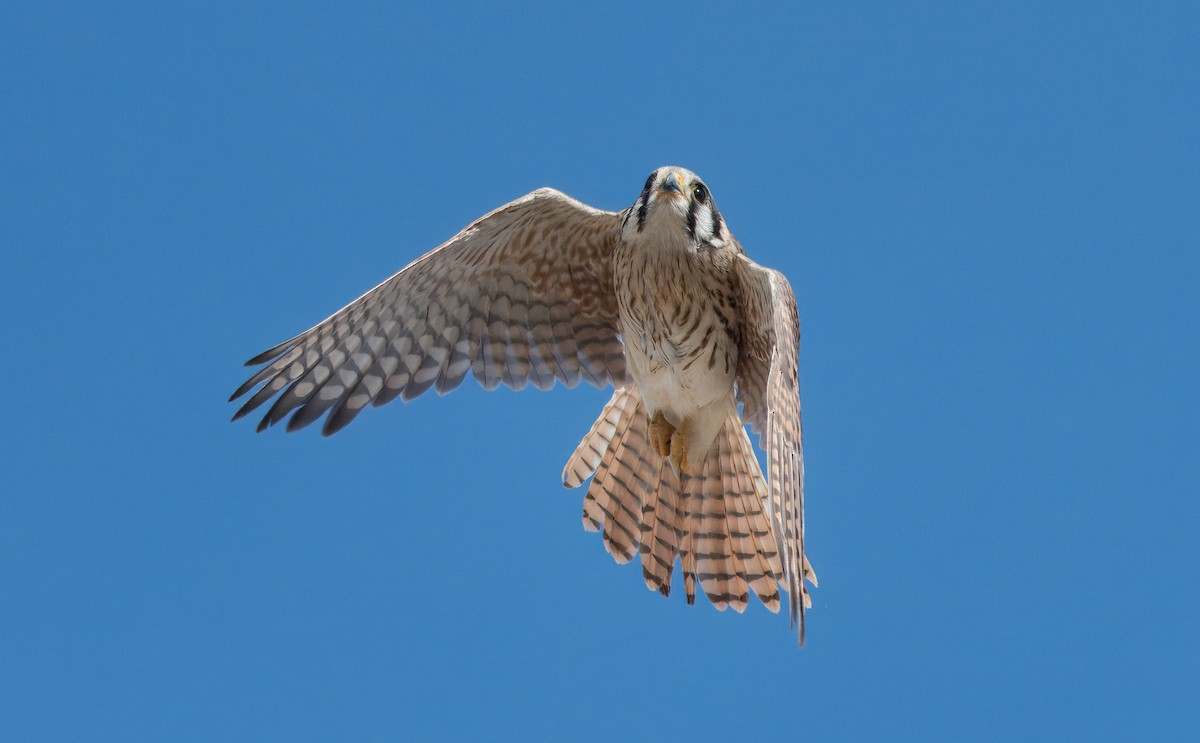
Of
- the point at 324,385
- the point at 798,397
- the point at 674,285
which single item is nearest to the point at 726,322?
the point at 674,285

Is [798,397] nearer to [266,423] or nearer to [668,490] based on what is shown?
[668,490]

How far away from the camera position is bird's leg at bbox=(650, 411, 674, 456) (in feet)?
21.8

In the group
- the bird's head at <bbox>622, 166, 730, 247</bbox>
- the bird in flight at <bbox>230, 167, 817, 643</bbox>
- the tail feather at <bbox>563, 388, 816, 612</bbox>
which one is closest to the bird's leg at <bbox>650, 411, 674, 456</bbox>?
the bird in flight at <bbox>230, 167, 817, 643</bbox>

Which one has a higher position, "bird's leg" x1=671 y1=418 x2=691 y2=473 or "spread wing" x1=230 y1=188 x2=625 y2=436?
"spread wing" x1=230 y1=188 x2=625 y2=436

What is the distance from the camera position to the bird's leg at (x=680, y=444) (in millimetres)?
6637

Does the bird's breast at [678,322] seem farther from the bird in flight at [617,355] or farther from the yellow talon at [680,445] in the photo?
the yellow talon at [680,445]

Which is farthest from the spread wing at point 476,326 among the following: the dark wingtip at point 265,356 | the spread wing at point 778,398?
the spread wing at point 778,398

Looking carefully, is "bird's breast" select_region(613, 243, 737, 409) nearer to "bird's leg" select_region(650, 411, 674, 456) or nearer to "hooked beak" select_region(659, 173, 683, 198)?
"bird's leg" select_region(650, 411, 674, 456)

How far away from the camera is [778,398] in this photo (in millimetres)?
5387

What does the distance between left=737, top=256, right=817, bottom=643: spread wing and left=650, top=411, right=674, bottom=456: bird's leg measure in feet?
1.15

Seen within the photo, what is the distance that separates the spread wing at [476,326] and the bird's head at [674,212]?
14.3 inches

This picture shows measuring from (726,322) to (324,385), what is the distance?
1840 mm

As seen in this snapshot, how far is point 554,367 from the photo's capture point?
6.92m

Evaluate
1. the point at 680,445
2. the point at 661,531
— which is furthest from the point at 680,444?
the point at 661,531
